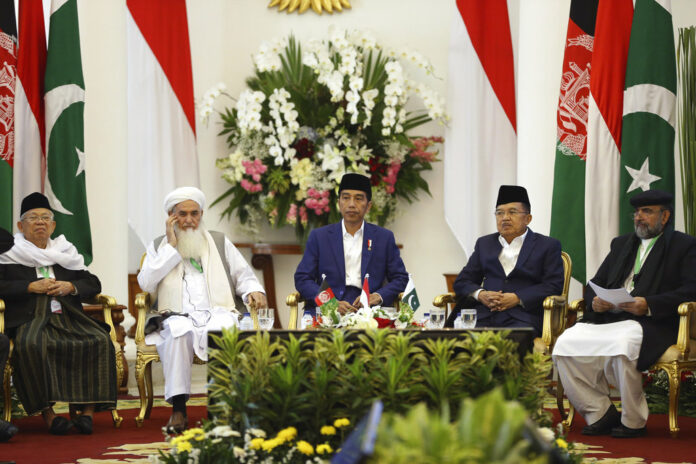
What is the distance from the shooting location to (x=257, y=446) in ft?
10.6

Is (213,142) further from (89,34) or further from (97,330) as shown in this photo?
(97,330)

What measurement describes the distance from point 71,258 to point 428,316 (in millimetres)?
2481

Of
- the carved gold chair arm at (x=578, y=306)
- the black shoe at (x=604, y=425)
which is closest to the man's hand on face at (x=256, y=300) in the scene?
the carved gold chair arm at (x=578, y=306)

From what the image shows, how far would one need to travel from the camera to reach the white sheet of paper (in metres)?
5.55

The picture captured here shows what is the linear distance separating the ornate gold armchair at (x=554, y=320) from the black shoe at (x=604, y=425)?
22 cm

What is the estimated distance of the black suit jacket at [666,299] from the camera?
18.2 ft

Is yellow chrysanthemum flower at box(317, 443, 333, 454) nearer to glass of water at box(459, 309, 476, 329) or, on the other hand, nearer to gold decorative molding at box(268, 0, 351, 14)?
glass of water at box(459, 309, 476, 329)

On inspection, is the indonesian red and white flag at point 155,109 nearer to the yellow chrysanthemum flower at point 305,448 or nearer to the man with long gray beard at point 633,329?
the man with long gray beard at point 633,329

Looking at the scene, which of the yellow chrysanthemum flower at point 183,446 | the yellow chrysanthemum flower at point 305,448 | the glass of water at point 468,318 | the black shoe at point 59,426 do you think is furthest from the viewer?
the black shoe at point 59,426

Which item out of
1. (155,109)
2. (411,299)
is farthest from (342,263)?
(155,109)

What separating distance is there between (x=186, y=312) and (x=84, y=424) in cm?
97

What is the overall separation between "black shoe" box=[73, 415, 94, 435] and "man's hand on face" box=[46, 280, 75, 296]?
80 centimetres

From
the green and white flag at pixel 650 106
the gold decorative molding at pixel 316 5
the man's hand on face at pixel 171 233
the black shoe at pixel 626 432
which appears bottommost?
the black shoe at pixel 626 432

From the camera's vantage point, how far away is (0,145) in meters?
6.87
